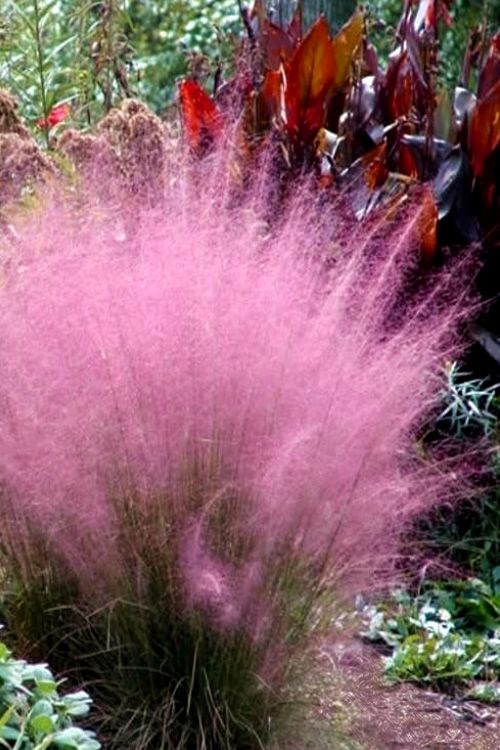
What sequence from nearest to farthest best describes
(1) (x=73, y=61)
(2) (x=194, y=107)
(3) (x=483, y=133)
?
(3) (x=483, y=133), (2) (x=194, y=107), (1) (x=73, y=61)

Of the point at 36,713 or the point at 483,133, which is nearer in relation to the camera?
the point at 36,713

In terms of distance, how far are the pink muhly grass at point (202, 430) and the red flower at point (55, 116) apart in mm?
2953

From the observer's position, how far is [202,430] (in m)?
3.12

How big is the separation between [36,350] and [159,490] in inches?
15.9

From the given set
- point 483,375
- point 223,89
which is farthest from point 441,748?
point 223,89

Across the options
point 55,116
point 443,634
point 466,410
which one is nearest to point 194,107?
point 55,116

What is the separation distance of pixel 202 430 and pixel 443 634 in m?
1.71

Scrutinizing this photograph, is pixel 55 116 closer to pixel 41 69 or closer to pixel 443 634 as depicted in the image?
pixel 41 69

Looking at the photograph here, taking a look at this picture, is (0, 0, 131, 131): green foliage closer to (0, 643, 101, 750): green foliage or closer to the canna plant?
the canna plant

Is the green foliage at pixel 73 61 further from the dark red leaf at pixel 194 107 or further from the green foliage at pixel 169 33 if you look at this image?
the green foliage at pixel 169 33

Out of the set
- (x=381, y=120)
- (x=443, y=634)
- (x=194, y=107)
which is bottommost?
(x=443, y=634)

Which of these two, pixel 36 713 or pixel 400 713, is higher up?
pixel 36 713

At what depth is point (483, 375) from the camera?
5.90 metres

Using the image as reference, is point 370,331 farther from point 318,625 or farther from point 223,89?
point 223,89
